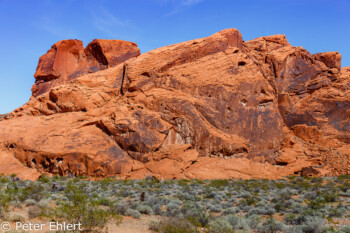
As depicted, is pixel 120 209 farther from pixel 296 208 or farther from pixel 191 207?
pixel 296 208

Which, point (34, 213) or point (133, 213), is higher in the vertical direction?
point (34, 213)

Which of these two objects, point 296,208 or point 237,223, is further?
point 296,208

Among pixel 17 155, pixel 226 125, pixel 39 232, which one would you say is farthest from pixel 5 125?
pixel 39 232

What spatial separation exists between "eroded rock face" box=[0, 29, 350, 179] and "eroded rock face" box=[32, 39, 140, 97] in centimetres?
462

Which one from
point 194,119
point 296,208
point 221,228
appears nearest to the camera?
point 221,228

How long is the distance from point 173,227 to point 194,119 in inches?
616

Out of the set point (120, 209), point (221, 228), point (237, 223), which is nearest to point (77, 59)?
point (120, 209)

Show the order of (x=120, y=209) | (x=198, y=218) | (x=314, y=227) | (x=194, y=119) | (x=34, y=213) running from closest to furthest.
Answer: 1. (x=314, y=227)
2. (x=34, y=213)
3. (x=198, y=218)
4. (x=120, y=209)
5. (x=194, y=119)

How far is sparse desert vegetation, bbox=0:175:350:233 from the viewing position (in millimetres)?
8703

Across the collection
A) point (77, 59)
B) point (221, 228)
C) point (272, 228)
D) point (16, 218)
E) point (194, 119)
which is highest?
point (77, 59)

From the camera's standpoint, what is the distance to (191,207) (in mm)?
11922

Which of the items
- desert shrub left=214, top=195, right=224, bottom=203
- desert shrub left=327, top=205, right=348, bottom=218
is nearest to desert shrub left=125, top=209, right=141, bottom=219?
desert shrub left=214, top=195, right=224, bottom=203

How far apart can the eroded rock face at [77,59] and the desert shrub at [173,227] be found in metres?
25.4

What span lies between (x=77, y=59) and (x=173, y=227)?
29369 mm
